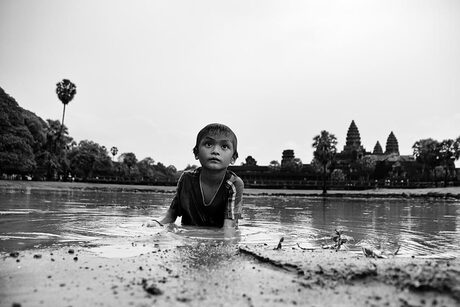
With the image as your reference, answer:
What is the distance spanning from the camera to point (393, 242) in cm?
402

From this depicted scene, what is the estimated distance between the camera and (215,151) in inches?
176

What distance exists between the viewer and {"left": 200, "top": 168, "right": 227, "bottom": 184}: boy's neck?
15.1ft

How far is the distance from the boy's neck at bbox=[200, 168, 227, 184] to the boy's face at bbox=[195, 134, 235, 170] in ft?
0.30

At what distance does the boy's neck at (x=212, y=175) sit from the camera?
4.61m

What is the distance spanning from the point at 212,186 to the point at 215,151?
1.51ft

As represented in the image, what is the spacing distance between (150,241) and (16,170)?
3740 cm

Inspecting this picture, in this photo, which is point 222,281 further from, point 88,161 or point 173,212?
point 88,161

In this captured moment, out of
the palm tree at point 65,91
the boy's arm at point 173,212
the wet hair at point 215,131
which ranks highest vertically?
the palm tree at point 65,91

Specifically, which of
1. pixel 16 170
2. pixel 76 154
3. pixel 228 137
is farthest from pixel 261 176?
Answer: pixel 228 137

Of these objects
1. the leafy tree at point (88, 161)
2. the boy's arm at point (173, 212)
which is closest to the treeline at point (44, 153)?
the leafy tree at point (88, 161)

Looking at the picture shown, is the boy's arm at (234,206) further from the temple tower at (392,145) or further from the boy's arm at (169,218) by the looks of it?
the temple tower at (392,145)

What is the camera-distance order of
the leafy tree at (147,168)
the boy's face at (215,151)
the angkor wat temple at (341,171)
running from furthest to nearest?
the leafy tree at (147,168) → the angkor wat temple at (341,171) → the boy's face at (215,151)

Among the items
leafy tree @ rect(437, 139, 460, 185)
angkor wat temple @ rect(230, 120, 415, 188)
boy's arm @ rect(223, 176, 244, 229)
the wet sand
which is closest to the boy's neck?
boy's arm @ rect(223, 176, 244, 229)

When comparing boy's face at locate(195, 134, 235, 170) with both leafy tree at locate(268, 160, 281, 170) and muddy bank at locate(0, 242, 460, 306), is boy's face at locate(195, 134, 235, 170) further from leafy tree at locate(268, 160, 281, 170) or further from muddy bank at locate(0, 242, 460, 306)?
leafy tree at locate(268, 160, 281, 170)
